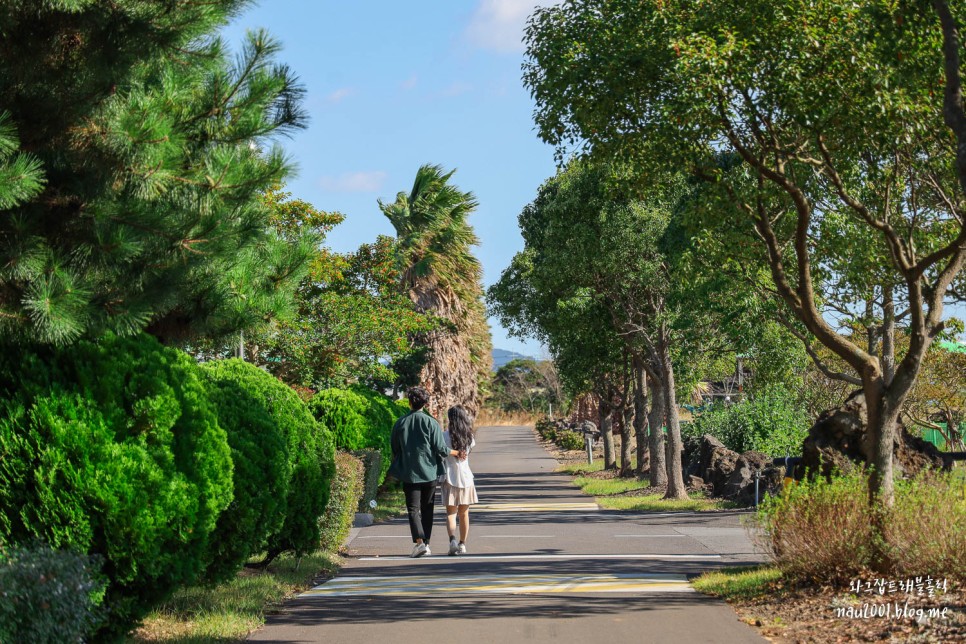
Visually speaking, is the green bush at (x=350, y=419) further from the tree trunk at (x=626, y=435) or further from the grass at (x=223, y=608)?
the tree trunk at (x=626, y=435)

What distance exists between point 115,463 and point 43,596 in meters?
0.83

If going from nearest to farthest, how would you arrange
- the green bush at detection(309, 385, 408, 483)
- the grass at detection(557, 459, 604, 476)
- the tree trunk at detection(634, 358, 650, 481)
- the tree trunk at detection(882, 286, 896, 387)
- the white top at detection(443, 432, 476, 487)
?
the white top at detection(443, 432, 476, 487) < the tree trunk at detection(882, 286, 896, 387) < the green bush at detection(309, 385, 408, 483) < the tree trunk at detection(634, 358, 650, 481) < the grass at detection(557, 459, 604, 476)

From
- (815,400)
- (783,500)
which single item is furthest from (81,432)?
(815,400)

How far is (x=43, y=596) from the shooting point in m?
5.46

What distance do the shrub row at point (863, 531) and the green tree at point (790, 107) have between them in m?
0.33

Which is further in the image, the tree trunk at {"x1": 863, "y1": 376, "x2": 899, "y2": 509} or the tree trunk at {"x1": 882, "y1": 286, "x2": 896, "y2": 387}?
the tree trunk at {"x1": 882, "y1": 286, "x2": 896, "y2": 387}

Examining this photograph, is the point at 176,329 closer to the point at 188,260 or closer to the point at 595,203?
the point at 188,260

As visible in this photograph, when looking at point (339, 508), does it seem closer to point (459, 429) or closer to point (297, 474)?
point (459, 429)

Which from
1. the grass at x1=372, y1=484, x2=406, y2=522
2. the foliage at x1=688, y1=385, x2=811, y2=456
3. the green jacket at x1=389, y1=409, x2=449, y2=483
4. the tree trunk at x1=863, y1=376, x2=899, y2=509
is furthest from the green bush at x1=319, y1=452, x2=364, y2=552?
the foliage at x1=688, y1=385, x2=811, y2=456

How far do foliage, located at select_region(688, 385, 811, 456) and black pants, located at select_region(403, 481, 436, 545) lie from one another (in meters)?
15.8

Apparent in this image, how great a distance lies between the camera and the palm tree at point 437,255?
34.9 meters

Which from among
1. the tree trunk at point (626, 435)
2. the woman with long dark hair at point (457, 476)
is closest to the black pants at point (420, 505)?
the woman with long dark hair at point (457, 476)

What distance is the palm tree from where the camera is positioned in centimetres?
3491

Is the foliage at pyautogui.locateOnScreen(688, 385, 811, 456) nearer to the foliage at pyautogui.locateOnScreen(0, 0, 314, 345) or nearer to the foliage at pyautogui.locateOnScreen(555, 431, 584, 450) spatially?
the foliage at pyautogui.locateOnScreen(0, 0, 314, 345)
